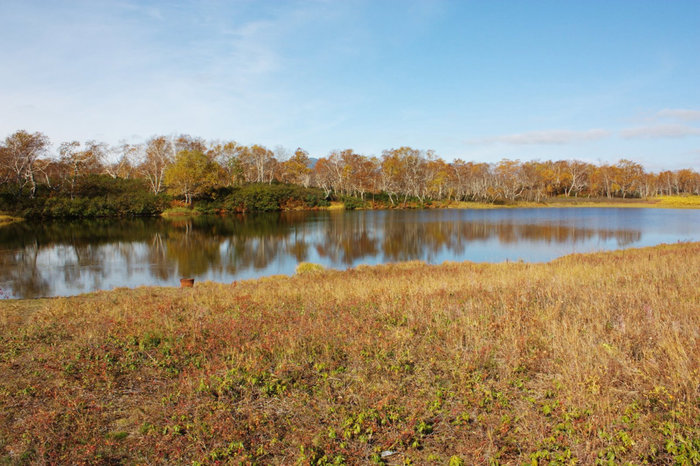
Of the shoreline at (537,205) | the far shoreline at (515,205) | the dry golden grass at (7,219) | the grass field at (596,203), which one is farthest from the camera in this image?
the grass field at (596,203)

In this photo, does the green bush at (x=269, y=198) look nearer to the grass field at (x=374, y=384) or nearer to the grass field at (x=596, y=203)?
the grass field at (x=596, y=203)

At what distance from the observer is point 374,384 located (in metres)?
5.59

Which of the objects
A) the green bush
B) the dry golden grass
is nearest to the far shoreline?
the green bush

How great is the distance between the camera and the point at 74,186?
70.4 m

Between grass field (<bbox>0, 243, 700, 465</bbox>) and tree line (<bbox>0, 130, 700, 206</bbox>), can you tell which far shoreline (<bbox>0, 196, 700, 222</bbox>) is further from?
grass field (<bbox>0, 243, 700, 465</bbox>)

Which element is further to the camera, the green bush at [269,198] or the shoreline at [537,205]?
the green bush at [269,198]

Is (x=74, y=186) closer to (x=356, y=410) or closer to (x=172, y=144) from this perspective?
(x=172, y=144)

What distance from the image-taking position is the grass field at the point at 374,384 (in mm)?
4273

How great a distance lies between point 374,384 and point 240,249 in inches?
1128

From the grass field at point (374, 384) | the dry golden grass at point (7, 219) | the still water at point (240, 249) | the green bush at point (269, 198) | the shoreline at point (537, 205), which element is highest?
the green bush at point (269, 198)

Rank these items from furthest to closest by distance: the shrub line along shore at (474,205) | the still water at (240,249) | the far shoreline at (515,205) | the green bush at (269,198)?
the green bush at (269,198) → the far shoreline at (515,205) → the shrub line along shore at (474,205) → the still water at (240,249)

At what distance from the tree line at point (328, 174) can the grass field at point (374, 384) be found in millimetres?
67921

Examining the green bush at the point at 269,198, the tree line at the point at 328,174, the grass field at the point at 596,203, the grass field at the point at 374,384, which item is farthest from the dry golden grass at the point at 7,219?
the grass field at the point at 596,203

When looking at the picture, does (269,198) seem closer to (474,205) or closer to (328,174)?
(328,174)
